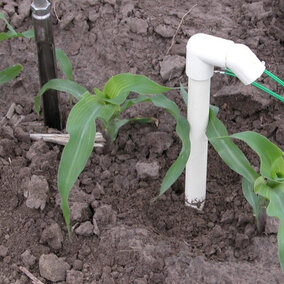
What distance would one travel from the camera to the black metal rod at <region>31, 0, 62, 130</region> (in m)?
1.97

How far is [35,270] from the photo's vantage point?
1.79 metres

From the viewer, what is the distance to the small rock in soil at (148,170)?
6.53ft

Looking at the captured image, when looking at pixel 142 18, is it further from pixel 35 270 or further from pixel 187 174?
pixel 35 270

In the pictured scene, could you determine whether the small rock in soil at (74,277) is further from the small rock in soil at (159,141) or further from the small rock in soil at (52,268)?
the small rock in soil at (159,141)

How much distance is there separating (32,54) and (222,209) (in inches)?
35.5

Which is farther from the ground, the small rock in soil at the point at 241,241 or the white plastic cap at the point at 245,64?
the white plastic cap at the point at 245,64

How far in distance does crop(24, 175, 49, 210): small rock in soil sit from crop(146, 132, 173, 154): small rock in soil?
0.36 metres

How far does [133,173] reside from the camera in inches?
79.7

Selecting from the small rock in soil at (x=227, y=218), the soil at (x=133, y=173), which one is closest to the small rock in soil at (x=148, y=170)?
the soil at (x=133, y=173)

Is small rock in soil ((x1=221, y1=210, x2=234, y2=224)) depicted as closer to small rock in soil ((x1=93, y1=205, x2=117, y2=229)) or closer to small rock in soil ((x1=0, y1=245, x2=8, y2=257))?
small rock in soil ((x1=93, y1=205, x2=117, y2=229))

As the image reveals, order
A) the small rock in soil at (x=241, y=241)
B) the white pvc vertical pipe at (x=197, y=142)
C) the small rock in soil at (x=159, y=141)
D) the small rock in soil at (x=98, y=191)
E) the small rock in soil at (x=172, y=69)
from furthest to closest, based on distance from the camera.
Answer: the small rock in soil at (x=172, y=69)
the small rock in soil at (x=159, y=141)
the small rock in soil at (x=98, y=191)
the small rock in soil at (x=241, y=241)
the white pvc vertical pipe at (x=197, y=142)

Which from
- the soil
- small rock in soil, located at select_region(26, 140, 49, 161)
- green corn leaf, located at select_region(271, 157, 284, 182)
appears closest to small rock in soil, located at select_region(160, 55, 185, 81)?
the soil

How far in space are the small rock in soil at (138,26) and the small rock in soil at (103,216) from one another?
733mm

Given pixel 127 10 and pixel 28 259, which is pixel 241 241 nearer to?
pixel 28 259
